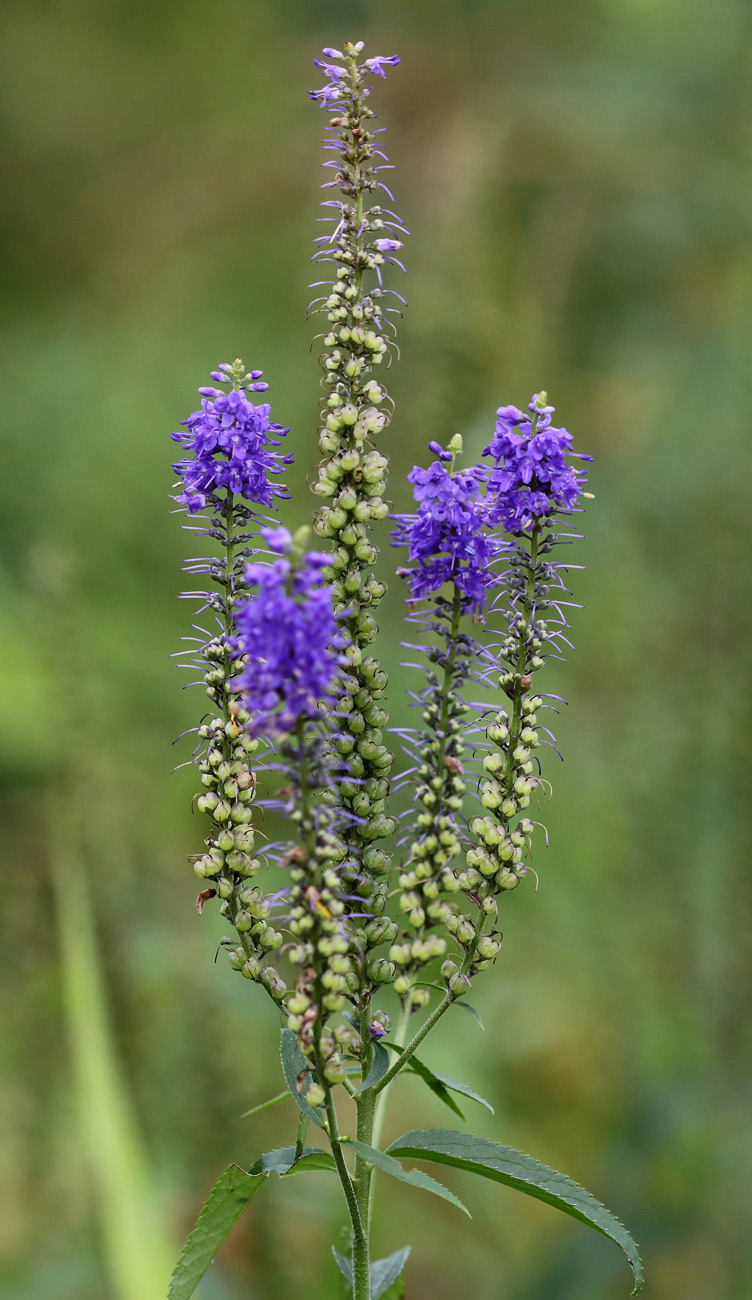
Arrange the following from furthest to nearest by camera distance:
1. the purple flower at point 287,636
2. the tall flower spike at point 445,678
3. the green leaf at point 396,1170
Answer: the tall flower spike at point 445,678
the green leaf at point 396,1170
the purple flower at point 287,636

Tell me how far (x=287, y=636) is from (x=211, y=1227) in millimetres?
1426

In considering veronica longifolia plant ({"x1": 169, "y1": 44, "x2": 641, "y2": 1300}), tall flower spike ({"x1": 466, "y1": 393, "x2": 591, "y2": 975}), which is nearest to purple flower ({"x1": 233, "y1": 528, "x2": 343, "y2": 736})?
veronica longifolia plant ({"x1": 169, "y1": 44, "x2": 641, "y2": 1300})

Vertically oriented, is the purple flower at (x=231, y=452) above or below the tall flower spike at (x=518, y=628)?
above

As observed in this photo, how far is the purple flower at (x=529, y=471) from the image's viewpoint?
2695mm

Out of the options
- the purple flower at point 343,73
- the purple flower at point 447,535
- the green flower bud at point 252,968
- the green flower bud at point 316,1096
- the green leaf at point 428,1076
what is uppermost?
the purple flower at point 343,73

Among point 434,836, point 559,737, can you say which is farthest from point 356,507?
point 559,737

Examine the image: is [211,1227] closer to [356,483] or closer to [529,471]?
[356,483]

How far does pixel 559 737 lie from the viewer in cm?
784

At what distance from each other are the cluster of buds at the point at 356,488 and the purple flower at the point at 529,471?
0.28 metres

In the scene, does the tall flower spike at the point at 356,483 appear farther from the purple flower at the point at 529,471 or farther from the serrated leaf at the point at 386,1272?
the serrated leaf at the point at 386,1272

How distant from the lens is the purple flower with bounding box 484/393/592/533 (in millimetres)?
2695

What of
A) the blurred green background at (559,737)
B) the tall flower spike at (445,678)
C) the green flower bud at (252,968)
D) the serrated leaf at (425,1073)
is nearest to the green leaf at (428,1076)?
the serrated leaf at (425,1073)

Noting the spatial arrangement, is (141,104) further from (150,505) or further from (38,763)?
(38,763)

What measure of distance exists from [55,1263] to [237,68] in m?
14.6
